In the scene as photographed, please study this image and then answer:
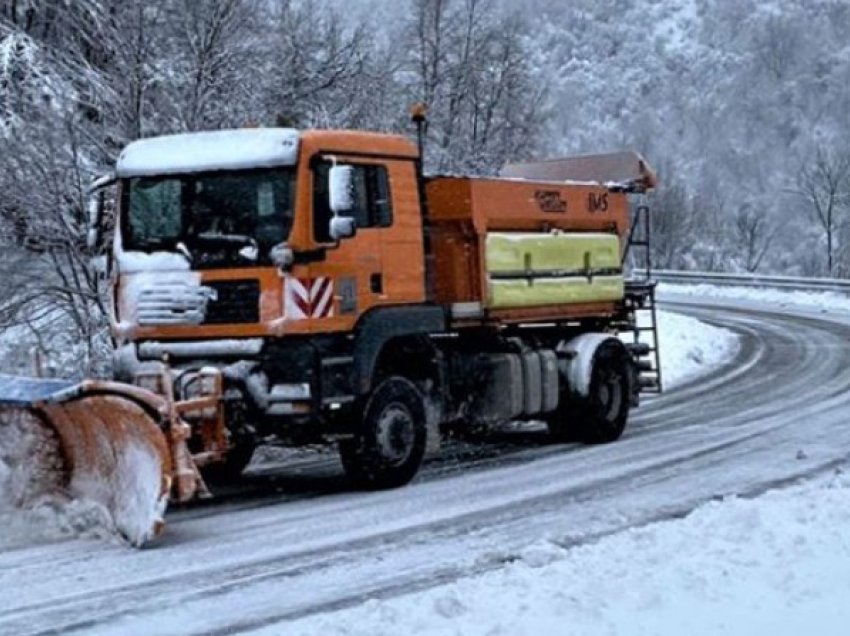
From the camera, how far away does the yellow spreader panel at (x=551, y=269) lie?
1253cm

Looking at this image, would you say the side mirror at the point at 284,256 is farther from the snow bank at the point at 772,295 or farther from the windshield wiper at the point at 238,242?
the snow bank at the point at 772,295

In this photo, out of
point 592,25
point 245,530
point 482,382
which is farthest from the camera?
point 592,25

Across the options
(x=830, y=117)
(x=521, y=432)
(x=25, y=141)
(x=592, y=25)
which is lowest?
(x=521, y=432)

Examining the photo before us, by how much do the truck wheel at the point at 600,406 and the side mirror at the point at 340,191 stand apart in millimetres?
4499

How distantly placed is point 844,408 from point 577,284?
3988mm

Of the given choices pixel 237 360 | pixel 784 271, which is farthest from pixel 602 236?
pixel 784 271

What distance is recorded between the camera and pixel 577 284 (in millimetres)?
13961

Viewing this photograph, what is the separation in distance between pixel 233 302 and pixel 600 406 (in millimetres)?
4896

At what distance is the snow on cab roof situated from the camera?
10336 millimetres

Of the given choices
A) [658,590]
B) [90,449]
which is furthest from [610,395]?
[658,590]

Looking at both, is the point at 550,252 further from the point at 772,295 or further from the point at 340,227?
the point at 772,295

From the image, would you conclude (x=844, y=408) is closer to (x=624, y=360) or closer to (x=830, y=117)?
(x=624, y=360)

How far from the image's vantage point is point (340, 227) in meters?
10.2

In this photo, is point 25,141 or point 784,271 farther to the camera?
point 784,271
